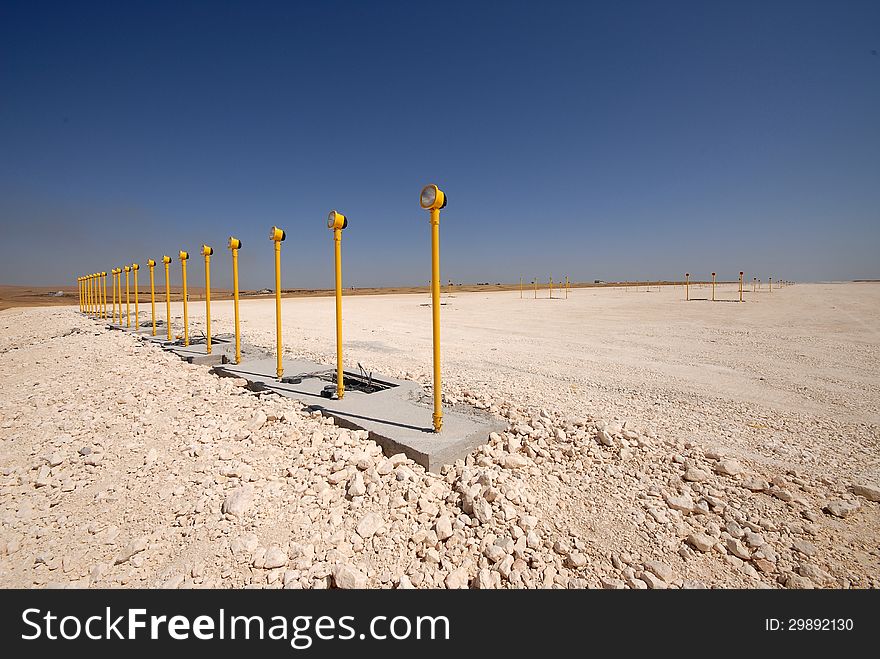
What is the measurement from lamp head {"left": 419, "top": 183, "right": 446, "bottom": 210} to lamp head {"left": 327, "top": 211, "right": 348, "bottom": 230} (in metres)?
1.61

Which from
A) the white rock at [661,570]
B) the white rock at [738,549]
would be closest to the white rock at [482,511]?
the white rock at [661,570]

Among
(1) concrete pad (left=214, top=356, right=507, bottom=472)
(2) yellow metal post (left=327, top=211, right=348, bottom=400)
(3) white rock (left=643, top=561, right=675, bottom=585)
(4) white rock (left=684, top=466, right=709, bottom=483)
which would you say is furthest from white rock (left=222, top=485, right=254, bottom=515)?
(4) white rock (left=684, top=466, right=709, bottom=483)

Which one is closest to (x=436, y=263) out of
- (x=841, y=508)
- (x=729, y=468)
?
(x=729, y=468)

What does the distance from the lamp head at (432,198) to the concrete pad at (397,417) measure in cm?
213

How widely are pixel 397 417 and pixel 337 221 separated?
8.47 feet

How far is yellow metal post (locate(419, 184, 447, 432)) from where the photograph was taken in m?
3.81

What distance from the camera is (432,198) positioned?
382 centimetres

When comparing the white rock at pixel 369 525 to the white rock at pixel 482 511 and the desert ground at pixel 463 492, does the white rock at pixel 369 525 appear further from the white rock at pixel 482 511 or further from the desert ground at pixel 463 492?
the white rock at pixel 482 511

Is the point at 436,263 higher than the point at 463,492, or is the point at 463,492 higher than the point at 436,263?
the point at 436,263

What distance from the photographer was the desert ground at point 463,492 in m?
2.38

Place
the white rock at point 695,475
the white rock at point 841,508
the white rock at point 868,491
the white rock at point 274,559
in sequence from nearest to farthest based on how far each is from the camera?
the white rock at point 274,559 → the white rock at point 841,508 → the white rock at point 868,491 → the white rock at point 695,475

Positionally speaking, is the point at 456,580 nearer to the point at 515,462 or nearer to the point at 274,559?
the point at 274,559

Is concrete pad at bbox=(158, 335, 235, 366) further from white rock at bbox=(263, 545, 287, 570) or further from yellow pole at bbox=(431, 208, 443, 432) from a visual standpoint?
white rock at bbox=(263, 545, 287, 570)
